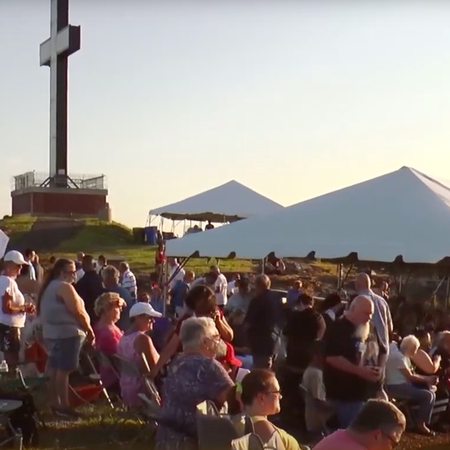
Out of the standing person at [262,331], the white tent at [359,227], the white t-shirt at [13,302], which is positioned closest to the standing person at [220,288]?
the white tent at [359,227]

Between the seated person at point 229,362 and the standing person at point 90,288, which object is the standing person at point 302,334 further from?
the standing person at point 90,288

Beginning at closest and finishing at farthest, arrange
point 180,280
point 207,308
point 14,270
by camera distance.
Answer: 1. point 207,308
2. point 14,270
3. point 180,280

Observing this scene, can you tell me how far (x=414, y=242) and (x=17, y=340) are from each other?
13.8ft

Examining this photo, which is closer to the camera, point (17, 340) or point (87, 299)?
point (17, 340)

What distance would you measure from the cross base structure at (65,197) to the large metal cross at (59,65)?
2.49 ft

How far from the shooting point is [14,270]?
844 centimetres

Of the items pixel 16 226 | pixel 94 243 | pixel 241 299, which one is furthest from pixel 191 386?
pixel 16 226

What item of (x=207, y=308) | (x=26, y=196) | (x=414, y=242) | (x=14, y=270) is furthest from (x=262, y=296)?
(x=26, y=196)

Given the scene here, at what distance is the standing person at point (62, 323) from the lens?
691 centimetres

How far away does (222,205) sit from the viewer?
16266mm

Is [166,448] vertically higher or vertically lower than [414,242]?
lower

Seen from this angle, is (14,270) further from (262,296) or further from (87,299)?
(262,296)

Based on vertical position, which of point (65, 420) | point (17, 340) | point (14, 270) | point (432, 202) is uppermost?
point (432, 202)

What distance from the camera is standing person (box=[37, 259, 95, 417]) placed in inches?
272
